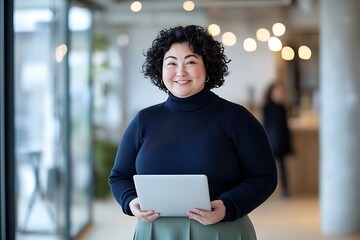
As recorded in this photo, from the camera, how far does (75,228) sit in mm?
4555

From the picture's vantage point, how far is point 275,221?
3615mm

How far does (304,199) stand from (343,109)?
60.6 inches

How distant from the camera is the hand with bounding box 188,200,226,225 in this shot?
1.63 metres

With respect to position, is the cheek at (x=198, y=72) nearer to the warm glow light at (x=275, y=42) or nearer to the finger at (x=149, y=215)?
the finger at (x=149, y=215)

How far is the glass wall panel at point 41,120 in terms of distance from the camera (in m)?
4.38

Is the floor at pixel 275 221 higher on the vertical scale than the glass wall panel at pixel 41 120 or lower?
lower

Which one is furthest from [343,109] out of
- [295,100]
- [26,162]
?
[295,100]

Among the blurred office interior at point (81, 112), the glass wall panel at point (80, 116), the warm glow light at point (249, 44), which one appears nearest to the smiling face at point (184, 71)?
the blurred office interior at point (81, 112)

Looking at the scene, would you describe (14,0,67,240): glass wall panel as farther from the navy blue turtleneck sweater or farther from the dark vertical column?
the navy blue turtleneck sweater

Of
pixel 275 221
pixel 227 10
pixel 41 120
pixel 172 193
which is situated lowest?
pixel 275 221

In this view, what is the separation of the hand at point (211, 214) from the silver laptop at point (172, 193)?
0.02 metres

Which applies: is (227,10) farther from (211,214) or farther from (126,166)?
(211,214)

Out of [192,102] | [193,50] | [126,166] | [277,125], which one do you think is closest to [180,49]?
[193,50]

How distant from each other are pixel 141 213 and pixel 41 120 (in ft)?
10.2
